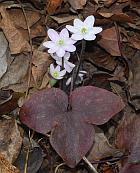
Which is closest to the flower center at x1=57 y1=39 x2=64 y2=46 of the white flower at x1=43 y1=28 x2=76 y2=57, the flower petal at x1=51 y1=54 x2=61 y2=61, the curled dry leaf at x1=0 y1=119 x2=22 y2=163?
the white flower at x1=43 y1=28 x2=76 y2=57

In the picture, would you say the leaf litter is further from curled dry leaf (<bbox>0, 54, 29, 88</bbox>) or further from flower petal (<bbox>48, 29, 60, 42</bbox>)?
flower petal (<bbox>48, 29, 60, 42</bbox>)

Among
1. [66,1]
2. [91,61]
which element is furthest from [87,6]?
[91,61]

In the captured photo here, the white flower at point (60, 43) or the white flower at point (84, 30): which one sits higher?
the white flower at point (84, 30)

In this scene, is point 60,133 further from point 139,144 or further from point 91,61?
point 91,61

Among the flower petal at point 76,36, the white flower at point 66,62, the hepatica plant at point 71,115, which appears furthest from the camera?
the white flower at point 66,62

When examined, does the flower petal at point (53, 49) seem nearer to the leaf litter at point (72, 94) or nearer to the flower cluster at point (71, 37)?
the flower cluster at point (71, 37)

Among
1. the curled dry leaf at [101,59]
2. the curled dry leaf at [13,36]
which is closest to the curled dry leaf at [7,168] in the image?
the curled dry leaf at [13,36]

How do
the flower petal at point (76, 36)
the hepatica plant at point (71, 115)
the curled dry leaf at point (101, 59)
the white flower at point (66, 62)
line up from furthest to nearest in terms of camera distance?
the curled dry leaf at point (101, 59)
the white flower at point (66, 62)
the flower petal at point (76, 36)
the hepatica plant at point (71, 115)
